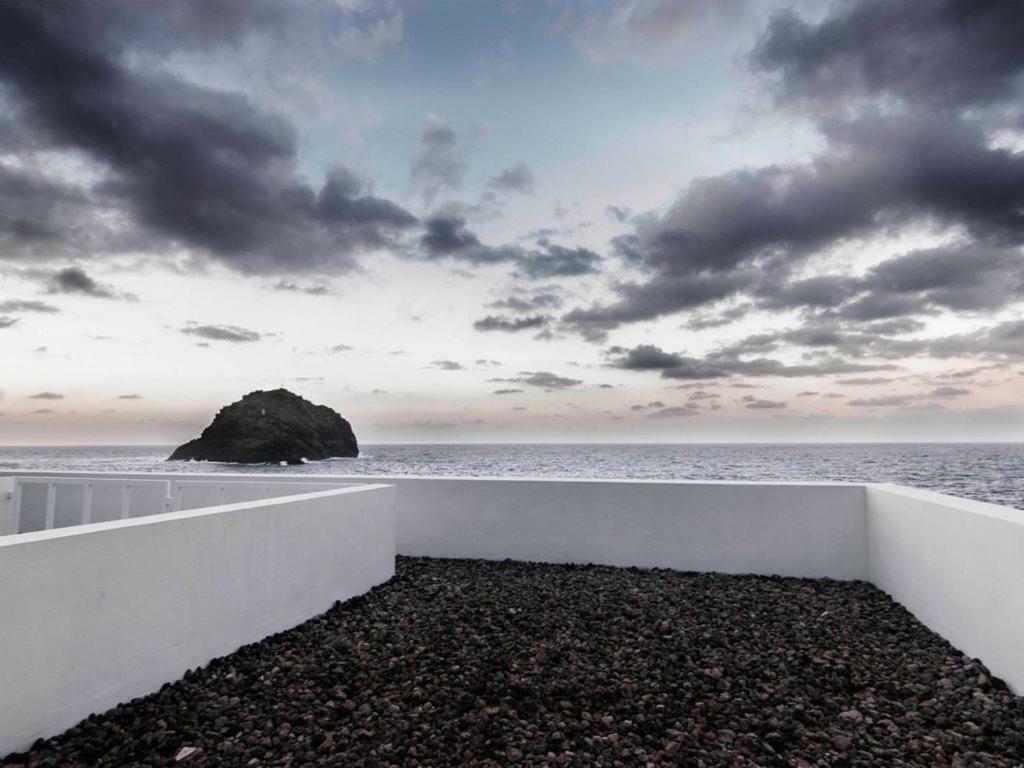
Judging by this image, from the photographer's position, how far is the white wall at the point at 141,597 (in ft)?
6.97

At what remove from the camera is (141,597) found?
2611 mm

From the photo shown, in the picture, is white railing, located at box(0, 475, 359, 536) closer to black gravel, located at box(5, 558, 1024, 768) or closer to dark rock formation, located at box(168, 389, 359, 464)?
black gravel, located at box(5, 558, 1024, 768)

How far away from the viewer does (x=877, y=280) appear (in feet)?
46.8

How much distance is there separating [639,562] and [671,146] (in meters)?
7.11

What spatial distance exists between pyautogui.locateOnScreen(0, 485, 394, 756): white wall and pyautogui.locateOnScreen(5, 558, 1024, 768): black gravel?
11 cm

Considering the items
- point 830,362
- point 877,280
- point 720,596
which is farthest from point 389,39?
point 830,362

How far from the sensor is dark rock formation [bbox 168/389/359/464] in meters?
54.3

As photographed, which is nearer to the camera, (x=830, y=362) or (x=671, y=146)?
(x=671, y=146)

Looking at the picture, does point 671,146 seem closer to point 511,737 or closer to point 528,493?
point 528,493

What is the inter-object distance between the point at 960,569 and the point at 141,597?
4311 millimetres

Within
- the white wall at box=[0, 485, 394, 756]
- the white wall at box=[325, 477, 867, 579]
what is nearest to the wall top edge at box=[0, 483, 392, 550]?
the white wall at box=[0, 485, 394, 756]

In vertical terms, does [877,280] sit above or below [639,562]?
above

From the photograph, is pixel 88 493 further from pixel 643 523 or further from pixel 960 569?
pixel 960 569

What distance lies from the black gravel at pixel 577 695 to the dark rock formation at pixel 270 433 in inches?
2158
